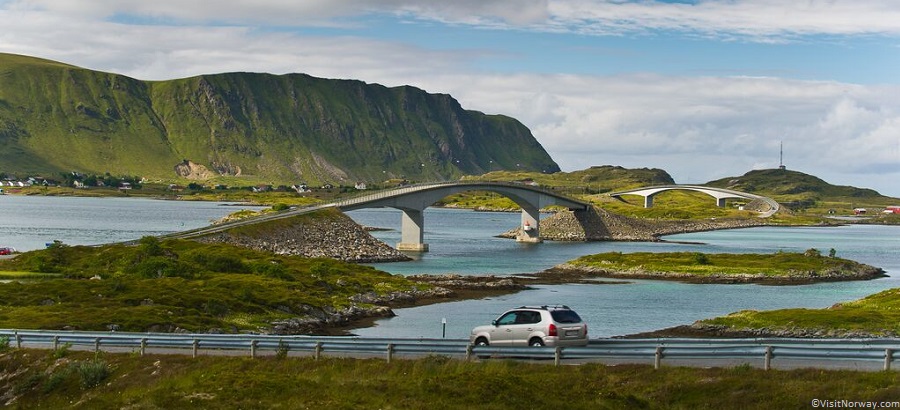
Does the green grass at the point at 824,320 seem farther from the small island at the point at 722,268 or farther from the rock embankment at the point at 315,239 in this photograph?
the rock embankment at the point at 315,239

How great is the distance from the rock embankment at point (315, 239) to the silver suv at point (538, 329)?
269 feet

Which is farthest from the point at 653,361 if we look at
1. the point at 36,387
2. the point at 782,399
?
the point at 36,387

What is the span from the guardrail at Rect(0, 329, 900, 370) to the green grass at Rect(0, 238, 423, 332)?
14.5 m

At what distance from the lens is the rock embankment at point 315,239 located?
388ft

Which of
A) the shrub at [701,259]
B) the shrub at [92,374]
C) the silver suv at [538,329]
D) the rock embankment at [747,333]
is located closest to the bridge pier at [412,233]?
the shrub at [701,259]

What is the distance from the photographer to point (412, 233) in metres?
153

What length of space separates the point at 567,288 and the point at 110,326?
54549 mm

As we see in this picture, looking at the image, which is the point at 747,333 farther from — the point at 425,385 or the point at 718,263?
the point at 718,263

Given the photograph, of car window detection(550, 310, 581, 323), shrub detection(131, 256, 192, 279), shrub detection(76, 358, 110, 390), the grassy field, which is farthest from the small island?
shrub detection(76, 358, 110, 390)

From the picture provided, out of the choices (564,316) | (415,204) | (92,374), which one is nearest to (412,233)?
(415,204)

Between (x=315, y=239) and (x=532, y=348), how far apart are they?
99121 millimetres

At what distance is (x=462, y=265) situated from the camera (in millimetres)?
123688

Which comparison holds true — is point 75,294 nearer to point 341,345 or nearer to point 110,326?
point 110,326

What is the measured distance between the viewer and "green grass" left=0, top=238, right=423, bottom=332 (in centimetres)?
5450
